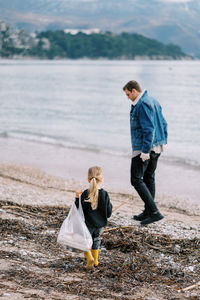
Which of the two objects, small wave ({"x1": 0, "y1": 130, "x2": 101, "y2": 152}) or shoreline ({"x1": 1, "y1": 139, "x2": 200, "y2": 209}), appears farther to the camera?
small wave ({"x1": 0, "y1": 130, "x2": 101, "y2": 152})

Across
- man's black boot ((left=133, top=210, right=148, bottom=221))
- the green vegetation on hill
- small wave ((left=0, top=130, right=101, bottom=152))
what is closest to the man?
man's black boot ((left=133, top=210, right=148, bottom=221))

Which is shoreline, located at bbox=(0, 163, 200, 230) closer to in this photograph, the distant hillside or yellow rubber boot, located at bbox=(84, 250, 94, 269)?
yellow rubber boot, located at bbox=(84, 250, 94, 269)

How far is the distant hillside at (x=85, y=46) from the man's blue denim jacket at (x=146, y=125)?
13392 centimetres

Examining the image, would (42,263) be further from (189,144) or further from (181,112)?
(181,112)

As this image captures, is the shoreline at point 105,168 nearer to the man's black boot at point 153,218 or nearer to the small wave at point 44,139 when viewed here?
the small wave at point 44,139

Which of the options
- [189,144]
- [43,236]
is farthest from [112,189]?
[189,144]

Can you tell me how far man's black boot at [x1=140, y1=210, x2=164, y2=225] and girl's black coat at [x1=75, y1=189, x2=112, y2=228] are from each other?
185cm

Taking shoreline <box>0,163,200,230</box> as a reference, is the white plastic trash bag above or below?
above

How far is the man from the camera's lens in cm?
570

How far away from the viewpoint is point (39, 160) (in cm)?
1478

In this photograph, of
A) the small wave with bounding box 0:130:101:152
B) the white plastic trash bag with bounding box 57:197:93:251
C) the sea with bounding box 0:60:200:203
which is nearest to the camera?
the white plastic trash bag with bounding box 57:197:93:251

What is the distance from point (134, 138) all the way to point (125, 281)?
2221mm

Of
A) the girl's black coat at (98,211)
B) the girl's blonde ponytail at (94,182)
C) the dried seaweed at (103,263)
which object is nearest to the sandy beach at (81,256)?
the dried seaweed at (103,263)

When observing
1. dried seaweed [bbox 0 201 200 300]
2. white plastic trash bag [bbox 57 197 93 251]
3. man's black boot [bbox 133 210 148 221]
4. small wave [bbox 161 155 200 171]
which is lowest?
small wave [bbox 161 155 200 171]
